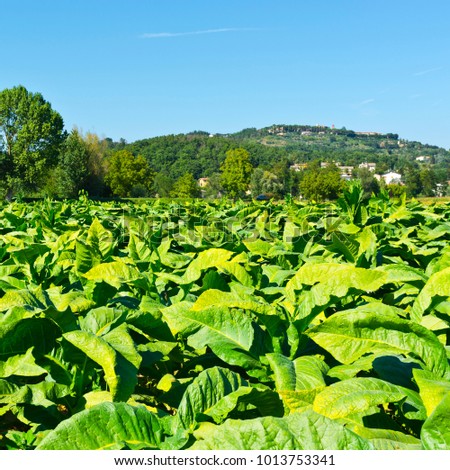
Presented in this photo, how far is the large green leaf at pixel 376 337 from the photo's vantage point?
1.65 meters

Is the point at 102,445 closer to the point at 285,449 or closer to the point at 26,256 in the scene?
the point at 285,449

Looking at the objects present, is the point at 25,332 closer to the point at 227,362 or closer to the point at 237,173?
the point at 227,362

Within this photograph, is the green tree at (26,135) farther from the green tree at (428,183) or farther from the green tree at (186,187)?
the green tree at (428,183)

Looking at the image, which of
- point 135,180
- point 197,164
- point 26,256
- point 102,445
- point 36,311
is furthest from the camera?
point 197,164

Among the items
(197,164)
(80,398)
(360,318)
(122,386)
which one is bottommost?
(80,398)

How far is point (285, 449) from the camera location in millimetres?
1154

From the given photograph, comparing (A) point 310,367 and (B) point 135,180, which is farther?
(B) point 135,180

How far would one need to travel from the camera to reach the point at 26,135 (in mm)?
60531

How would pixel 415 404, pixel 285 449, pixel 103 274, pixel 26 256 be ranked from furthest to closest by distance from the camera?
pixel 26 256
pixel 103 274
pixel 415 404
pixel 285 449

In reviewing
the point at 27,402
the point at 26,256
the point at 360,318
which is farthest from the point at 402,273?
the point at 26,256

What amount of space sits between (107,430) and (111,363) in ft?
0.87

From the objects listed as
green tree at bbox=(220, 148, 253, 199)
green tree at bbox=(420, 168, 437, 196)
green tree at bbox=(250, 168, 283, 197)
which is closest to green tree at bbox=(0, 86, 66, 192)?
green tree at bbox=(220, 148, 253, 199)

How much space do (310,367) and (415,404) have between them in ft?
1.13

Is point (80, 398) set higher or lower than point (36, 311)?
lower
